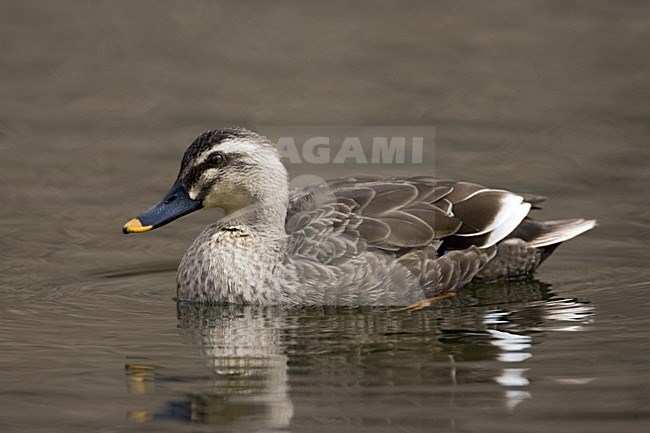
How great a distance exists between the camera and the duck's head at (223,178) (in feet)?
36.3

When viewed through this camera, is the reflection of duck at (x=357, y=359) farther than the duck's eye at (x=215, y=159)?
No

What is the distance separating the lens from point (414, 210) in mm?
11469

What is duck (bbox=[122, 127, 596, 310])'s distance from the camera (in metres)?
11.1

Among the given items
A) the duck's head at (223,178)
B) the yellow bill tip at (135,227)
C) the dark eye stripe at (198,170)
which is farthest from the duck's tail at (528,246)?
the yellow bill tip at (135,227)

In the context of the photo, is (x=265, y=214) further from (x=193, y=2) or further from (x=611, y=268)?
(x=193, y=2)

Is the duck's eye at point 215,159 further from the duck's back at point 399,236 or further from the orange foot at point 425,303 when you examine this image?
the orange foot at point 425,303

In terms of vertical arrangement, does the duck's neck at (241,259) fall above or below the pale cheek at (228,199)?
below

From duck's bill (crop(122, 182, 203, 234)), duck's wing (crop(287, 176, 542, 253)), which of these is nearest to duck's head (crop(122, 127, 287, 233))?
duck's bill (crop(122, 182, 203, 234))

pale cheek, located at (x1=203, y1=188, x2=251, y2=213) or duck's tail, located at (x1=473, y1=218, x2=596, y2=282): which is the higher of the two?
pale cheek, located at (x1=203, y1=188, x2=251, y2=213)

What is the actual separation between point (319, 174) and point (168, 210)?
3.37 metres

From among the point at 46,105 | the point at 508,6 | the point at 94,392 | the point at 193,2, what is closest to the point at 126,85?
the point at 46,105

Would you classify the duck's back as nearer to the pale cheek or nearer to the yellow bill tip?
the pale cheek

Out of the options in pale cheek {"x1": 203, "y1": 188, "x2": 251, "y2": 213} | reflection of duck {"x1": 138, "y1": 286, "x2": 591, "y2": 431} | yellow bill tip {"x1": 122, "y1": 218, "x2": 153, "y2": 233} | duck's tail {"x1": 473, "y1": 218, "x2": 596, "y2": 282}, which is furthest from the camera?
duck's tail {"x1": 473, "y1": 218, "x2": 596, "y2": 282}

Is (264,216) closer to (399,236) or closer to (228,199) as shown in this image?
(228,199)
